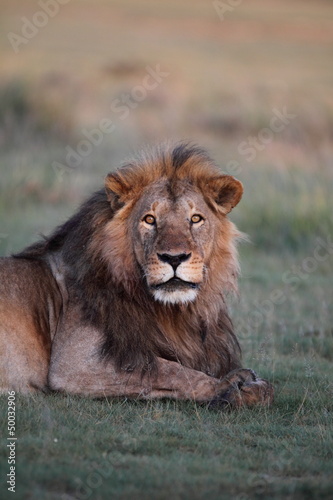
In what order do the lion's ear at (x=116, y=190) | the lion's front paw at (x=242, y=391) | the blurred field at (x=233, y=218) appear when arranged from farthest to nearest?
the lion's ear at (x=116, y=190) → the lion's front paw at (x=242, y=391) → the blurred field at (x=233, y=218)

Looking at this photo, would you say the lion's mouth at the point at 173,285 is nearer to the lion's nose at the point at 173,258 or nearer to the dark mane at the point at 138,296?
the lion's nose at the point at 173,258

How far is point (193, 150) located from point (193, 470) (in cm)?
237

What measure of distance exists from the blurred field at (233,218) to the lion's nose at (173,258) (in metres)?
0.88

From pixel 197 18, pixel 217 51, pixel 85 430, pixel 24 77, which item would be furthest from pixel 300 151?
pixel 197 18

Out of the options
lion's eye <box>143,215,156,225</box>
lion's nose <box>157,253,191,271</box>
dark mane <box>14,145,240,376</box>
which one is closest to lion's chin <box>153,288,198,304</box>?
lion's nose <box>157,253,191,271</box>

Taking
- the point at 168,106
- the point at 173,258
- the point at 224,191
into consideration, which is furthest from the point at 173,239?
the point at 168,106

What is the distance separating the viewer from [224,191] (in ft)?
19.8

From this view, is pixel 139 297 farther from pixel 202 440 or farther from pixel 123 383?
pixel 202 440

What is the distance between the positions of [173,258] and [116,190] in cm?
73

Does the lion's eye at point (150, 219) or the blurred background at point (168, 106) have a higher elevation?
the blurred background at point (168, 106)

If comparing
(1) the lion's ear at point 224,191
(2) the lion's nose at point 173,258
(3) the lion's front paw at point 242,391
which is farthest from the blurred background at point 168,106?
(3) the lion's front paw at point 242,391

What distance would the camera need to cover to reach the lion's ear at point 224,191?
235 inches

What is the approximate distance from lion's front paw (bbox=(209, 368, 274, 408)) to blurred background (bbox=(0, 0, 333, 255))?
1.76 metres

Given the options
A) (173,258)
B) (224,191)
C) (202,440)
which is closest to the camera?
(202,440)
